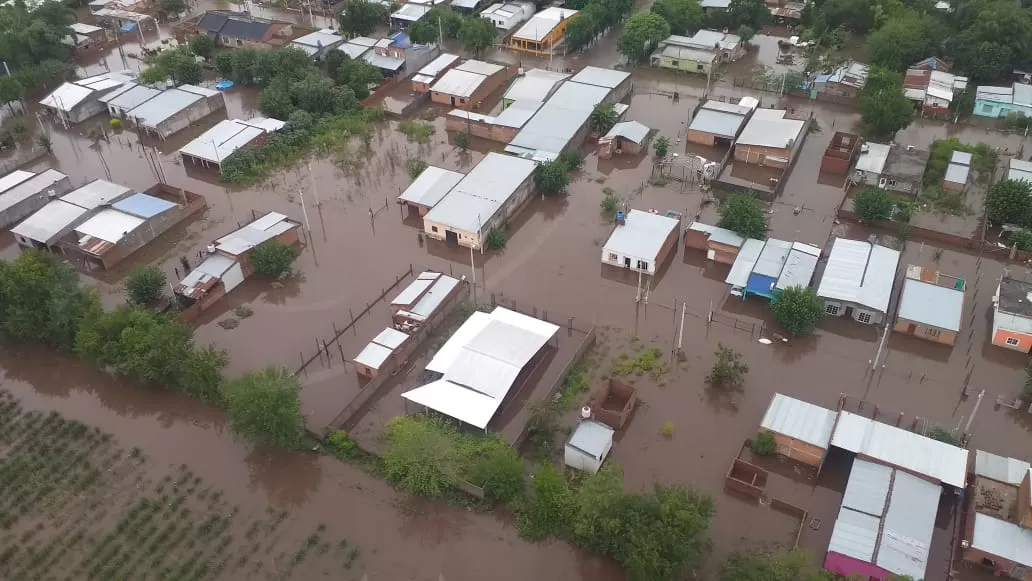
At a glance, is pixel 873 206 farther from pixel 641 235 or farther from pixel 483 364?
pixel 483 364

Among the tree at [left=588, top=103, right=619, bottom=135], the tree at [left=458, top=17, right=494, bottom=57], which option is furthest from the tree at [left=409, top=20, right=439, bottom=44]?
the tree at [left=588, top=103, right=619, bottom=135]

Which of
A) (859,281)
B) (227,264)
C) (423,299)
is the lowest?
(423,299)

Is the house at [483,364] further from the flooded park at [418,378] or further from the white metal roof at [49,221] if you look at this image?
the white metal roof at [49,221]

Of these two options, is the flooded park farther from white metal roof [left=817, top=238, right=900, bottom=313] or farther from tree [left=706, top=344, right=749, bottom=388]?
white metal roof [left=817, top=238, right=900, bottom=313]

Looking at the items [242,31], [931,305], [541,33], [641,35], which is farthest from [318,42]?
[931,305]

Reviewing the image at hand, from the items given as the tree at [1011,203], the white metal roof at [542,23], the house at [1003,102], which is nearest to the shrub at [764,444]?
the tree at [1011,203]

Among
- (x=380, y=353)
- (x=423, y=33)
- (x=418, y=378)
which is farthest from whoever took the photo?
(x=423, y=33)
